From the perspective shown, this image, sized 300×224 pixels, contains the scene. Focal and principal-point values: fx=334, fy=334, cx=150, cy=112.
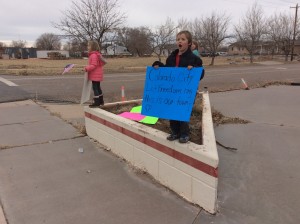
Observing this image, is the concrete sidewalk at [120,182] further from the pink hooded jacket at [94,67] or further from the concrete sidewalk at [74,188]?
the pink hooded jacket at [94,67]

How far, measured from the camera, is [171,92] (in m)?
4.13

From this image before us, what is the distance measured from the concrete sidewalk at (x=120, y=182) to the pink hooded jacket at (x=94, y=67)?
116 centimetres

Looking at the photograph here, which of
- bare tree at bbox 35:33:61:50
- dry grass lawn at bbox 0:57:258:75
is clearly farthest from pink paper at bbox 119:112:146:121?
bare tree at bbox 35:33:61:50

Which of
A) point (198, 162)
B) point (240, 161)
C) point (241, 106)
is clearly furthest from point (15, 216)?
point (241, 106)

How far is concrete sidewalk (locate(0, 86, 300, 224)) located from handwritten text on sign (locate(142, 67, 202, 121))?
0.91m

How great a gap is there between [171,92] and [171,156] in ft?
2.60

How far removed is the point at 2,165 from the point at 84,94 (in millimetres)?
2189

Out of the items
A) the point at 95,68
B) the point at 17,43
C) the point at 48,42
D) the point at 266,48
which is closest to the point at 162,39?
the point at 95,68

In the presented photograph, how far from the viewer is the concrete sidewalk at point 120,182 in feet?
11.3

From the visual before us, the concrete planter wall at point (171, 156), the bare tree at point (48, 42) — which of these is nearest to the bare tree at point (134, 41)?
the bare tree at point (48, 42)

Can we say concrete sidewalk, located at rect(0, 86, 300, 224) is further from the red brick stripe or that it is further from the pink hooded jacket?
the pink hooded jacket

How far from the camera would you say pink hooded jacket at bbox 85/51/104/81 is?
6.63 m

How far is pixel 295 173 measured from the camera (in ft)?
14.8

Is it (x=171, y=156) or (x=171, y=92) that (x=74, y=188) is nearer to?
(x=171, y=156)
